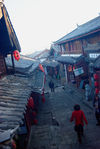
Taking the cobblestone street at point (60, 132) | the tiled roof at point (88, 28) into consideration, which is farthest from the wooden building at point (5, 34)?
the tiled roof at point (88, 28)

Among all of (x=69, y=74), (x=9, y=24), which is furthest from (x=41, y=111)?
(x=69, y=74)

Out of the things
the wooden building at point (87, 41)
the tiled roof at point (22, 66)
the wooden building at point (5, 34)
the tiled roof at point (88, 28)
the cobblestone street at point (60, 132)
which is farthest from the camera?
the tiled roof at point (88, 28)

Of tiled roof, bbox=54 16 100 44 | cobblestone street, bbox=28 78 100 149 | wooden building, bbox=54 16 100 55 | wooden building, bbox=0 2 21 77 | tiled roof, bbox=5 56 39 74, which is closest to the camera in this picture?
wooden building, bbox=0 2 21 77

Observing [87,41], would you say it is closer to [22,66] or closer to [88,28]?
[88,28]

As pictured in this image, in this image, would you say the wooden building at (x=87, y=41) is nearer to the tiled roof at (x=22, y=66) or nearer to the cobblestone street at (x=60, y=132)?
the cobblestone street at (x=60, y=132)

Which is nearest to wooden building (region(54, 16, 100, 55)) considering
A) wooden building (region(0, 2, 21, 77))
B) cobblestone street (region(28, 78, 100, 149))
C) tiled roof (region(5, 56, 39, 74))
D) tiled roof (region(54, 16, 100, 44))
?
tiled roof (region(54, 16, 100, 44))

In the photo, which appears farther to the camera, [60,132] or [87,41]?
[87,41]

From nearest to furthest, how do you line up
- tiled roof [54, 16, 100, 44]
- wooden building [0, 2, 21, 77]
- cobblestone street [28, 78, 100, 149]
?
wooden building [0, 2, 21, 77], cobblestone street [28, 78, 100, 149], tiled roof [54, 16, 100, 44]

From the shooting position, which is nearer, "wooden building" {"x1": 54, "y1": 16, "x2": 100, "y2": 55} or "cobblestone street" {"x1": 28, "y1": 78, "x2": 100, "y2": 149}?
"cobblestone street" {"x1": 28, "y1": 78, "x2": 100, "y2": 149}

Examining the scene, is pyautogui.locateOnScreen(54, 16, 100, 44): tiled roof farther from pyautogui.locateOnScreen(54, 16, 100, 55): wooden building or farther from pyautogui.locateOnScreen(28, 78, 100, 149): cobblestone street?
pyautogui.locateOnScreen(28, 78, 100, 149): cobblestone street

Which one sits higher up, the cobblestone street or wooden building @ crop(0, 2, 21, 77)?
wooden building @ crop(0, 2, 21, 77)

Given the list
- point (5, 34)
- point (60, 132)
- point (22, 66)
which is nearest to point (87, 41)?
point (22, 66)

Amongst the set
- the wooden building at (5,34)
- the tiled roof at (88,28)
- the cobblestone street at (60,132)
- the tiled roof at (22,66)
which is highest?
the tiled roof at (88,28)

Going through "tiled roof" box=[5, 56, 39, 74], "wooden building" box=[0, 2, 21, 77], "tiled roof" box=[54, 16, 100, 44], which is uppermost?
"tiled roof" box=[54, 16, 100, 44]
